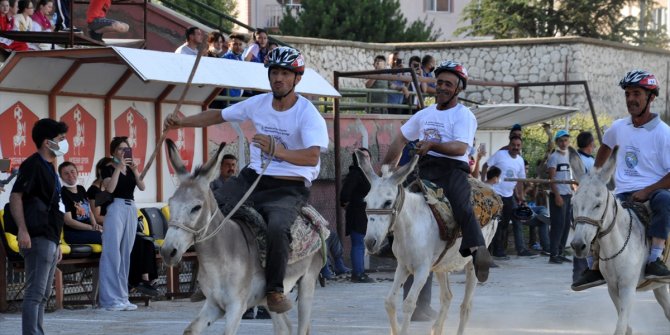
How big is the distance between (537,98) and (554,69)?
931mm

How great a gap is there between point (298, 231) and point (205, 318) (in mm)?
1324

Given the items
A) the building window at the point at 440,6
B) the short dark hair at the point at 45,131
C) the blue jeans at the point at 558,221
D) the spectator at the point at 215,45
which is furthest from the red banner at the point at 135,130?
the building window at the point at 440,6

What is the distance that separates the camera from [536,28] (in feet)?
161

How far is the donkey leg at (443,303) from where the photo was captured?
12.4 meters

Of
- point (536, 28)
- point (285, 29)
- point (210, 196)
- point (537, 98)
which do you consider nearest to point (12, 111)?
point (210, 196)

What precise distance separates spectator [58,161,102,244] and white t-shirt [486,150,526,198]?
8824mm

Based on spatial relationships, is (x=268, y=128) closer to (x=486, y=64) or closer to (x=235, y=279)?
(x=235, y=279)

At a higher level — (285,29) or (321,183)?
(285,29)

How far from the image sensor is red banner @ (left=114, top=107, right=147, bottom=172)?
651 inches

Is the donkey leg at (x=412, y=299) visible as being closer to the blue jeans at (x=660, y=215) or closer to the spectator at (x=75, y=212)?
the blue jeans at (x=660, y=215)

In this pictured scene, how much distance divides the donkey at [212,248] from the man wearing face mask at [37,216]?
2003 mm

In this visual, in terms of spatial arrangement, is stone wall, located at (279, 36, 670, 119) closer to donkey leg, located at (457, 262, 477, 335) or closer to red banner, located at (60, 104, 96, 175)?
red banner, located at (60, 104, 96, 175)

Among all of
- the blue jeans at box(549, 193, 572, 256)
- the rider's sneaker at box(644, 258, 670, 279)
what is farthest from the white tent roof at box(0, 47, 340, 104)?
the blue jeans at box(549, 193, 572, 256)

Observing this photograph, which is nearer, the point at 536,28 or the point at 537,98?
the point at 537,98
